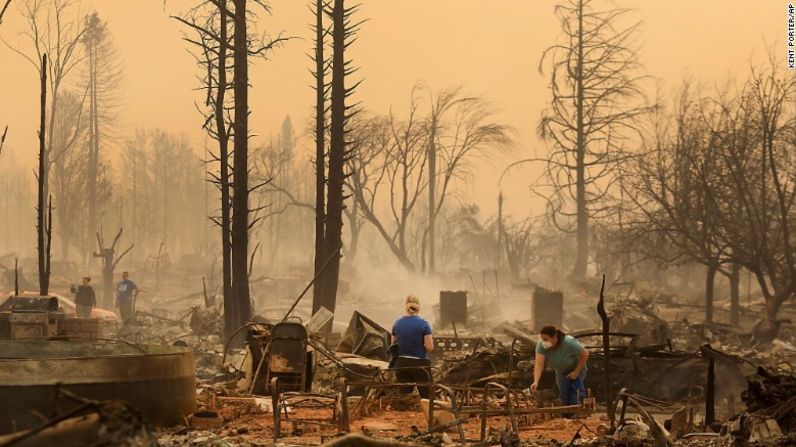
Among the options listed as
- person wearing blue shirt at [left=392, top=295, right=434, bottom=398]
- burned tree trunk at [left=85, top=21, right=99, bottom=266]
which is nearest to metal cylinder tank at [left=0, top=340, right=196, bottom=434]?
person wearing blue shirt at [left=392, top=295, right=434, bottom=398]

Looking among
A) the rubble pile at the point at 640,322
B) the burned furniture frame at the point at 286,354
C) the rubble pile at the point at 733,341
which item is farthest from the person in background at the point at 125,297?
the burned furniture frame at the point at 286,354

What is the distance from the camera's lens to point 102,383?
11.7m

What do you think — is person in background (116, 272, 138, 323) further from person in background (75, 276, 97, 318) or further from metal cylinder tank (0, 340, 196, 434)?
metal cylinder tank (0, 340, 196, 434)

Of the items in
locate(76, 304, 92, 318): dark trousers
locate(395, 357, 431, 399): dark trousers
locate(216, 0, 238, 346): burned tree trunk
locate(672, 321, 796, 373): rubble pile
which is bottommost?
locate(672, 321, 796, 373): rubble pile

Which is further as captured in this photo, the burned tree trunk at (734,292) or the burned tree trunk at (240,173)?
the burned tree trunk at (734,292)

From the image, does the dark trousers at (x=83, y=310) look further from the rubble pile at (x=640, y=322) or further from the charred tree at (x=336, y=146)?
the rubble pile at (x=640, y=322)

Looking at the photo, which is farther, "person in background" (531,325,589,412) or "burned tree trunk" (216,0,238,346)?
"burned tree trunk" (216,0,238,346)

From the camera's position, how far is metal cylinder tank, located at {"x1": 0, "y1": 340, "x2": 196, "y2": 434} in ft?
37.2

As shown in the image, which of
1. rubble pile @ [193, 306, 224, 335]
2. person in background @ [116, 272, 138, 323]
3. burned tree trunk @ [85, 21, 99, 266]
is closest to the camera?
rubble pile @ [193, 306, 224, 335]

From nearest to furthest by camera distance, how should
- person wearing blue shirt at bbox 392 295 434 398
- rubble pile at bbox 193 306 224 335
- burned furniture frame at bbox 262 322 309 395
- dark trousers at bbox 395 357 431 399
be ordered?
dark trousers at bbox 395 357 431 399 < person wearing blue shirt at bbox 392 295 434 398 < burned furniture frame at bbox 262 322 309 395 < rubble pile at bbox 193 306 224 335

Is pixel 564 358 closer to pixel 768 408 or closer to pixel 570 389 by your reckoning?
pixel 570 389

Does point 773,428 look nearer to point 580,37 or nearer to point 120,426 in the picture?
point 120,426

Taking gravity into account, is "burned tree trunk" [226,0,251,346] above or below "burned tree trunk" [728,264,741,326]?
above

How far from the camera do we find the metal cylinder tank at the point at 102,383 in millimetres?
11352
